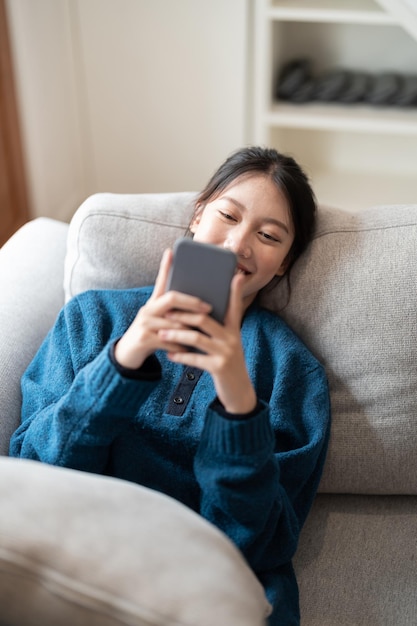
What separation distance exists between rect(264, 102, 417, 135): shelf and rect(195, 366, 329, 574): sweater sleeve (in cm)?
151

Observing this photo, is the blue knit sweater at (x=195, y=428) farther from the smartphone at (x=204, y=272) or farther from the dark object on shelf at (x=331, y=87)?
the dark object on shelf at (x=331, y=87)

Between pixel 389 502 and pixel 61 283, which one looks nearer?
pixel 389 502

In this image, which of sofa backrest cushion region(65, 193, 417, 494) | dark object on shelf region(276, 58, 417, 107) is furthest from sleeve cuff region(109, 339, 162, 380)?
dark object on shelf region(276, 58, 417, 107)

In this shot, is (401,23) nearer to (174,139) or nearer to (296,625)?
(174,139)

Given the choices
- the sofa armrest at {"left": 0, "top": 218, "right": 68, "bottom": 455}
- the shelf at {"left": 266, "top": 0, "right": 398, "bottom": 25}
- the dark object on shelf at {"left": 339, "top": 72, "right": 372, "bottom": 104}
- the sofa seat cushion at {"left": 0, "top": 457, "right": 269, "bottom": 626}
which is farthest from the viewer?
the dark object on shelf at {"left": 339, "top": 72, "right": 372, "bottom": 104}

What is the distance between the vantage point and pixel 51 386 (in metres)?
1.26

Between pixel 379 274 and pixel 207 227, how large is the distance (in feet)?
1.05

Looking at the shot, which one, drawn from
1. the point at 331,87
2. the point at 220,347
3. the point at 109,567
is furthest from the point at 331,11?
the point at 109,567

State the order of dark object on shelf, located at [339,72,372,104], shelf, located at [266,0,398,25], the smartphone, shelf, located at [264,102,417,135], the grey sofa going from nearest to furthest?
1. the smartphone
2. the grey sofa
3. shelf, located at [266,0,398,25]
4. shelf, located at [264,102,417,135]
5. dark object on shelf, located at [339,72,372,104]

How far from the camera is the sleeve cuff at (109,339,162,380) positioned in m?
1.02

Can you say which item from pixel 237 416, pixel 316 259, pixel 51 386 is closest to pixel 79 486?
pixel 237 416

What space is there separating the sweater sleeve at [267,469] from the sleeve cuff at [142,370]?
0.10 metres

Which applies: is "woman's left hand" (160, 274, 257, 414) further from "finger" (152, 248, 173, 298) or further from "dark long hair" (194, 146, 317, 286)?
"dark long hair" (194, 146, 317, 286)

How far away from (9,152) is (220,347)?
6.24 ft
